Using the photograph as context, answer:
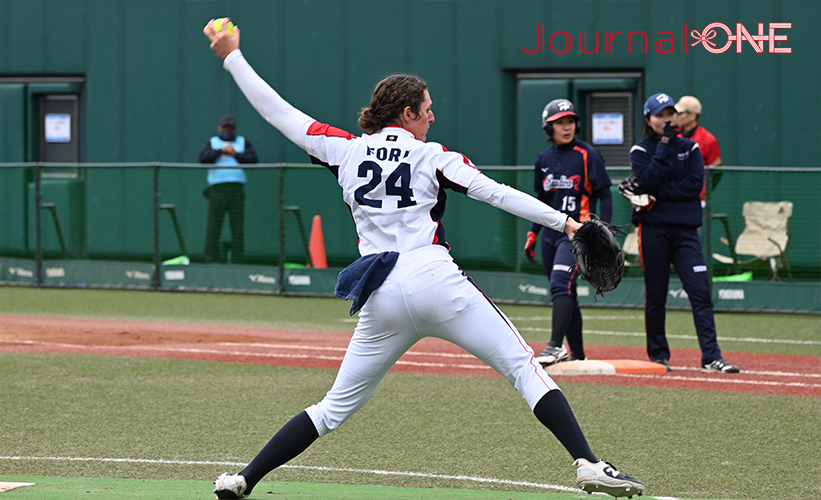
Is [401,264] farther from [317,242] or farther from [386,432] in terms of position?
[317,242]

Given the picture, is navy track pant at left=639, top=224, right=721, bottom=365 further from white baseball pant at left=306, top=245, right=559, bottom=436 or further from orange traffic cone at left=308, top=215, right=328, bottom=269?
orange traffic cone at left=308, top=215, right=328, bottom=269

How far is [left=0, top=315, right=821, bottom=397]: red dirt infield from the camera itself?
972 centimetres

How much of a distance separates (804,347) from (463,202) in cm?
603

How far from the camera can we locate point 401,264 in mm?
5250

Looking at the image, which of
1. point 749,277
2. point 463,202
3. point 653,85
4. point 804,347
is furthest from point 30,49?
point 804,347

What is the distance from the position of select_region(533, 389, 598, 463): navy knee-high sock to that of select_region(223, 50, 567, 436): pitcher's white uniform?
0.04 m

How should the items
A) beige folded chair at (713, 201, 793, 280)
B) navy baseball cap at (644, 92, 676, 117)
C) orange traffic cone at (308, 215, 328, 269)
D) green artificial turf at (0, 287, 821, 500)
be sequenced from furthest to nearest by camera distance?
1. orange traffic cone at (308, 215, 328, 269)
2. beige folded chair at (713, 201, 793, 280)
3. navy baseball cap at (644, 92, 676, 117)
4. green artificial turf at (0, 287, 821, 500)

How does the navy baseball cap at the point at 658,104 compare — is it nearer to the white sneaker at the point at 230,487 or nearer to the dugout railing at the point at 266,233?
the dugout railing at the point at 266,233

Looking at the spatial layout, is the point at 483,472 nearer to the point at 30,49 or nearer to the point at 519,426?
the point at 519,426

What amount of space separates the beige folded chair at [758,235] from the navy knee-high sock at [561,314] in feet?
18.8

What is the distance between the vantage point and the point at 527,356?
532 cm

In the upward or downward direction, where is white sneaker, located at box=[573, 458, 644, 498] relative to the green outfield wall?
downward

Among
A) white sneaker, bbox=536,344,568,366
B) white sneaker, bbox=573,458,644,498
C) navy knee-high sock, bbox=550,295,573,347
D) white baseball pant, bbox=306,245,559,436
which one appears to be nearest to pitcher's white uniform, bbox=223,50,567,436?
white baseball pant, bbox=306,245,559,436

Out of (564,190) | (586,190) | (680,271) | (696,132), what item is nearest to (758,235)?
(696,132)
